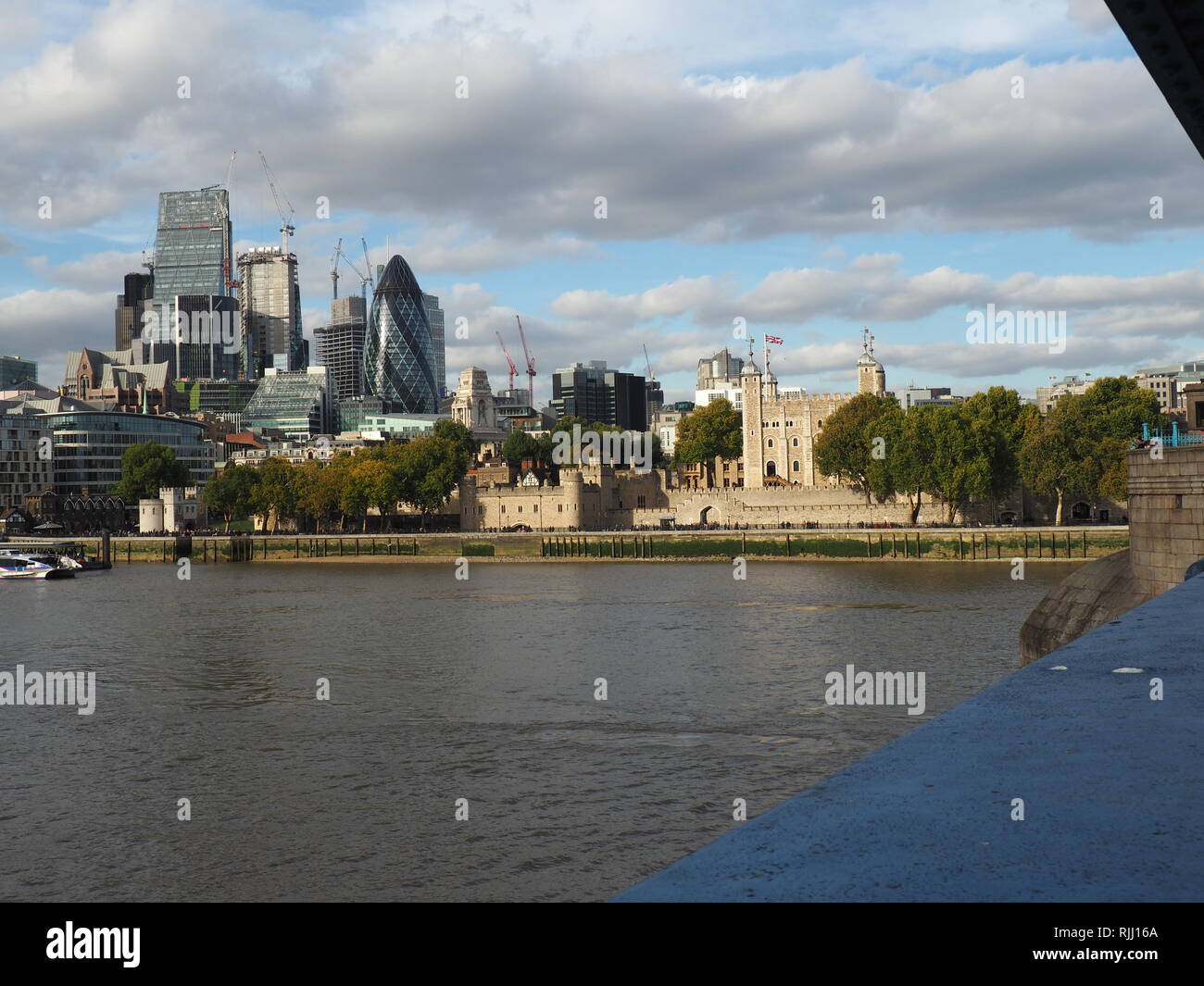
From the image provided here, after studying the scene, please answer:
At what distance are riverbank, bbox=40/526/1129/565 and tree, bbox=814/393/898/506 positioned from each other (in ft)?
57.4

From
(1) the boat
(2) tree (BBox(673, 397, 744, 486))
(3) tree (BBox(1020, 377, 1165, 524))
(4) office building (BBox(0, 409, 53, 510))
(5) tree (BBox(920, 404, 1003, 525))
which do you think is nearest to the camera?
(3) tree (BBox(1020, 377, 1165, 524))

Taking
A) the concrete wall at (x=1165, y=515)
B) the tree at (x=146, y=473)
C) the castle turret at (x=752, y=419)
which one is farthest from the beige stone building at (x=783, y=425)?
the concrete wall at (x=1165, y=515)

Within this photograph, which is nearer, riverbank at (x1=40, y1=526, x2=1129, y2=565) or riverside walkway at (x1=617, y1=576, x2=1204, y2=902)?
riverside walkway at (x1=617, y1=576, x2=1204, y2=902)

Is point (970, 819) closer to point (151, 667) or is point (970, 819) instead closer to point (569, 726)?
point (569, 726)

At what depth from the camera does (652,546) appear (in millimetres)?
89688

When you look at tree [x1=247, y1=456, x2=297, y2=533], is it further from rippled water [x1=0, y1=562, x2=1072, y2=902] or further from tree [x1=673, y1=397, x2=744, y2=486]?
rippled water [x1=0, y1=562, x2=1072, y2=902]

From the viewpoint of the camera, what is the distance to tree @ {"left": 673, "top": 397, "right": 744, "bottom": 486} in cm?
13175

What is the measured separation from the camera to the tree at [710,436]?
432 feet

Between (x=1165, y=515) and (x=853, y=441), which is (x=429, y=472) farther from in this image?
(x=1165, y=515)

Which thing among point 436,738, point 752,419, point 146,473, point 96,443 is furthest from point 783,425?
point 436,738

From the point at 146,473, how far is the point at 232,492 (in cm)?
1765

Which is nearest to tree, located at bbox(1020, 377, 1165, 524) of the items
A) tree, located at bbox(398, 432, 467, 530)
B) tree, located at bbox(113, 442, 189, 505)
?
tree, located at bbox(398, 432, 467, 530)

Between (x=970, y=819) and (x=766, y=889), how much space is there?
38.9 inches
